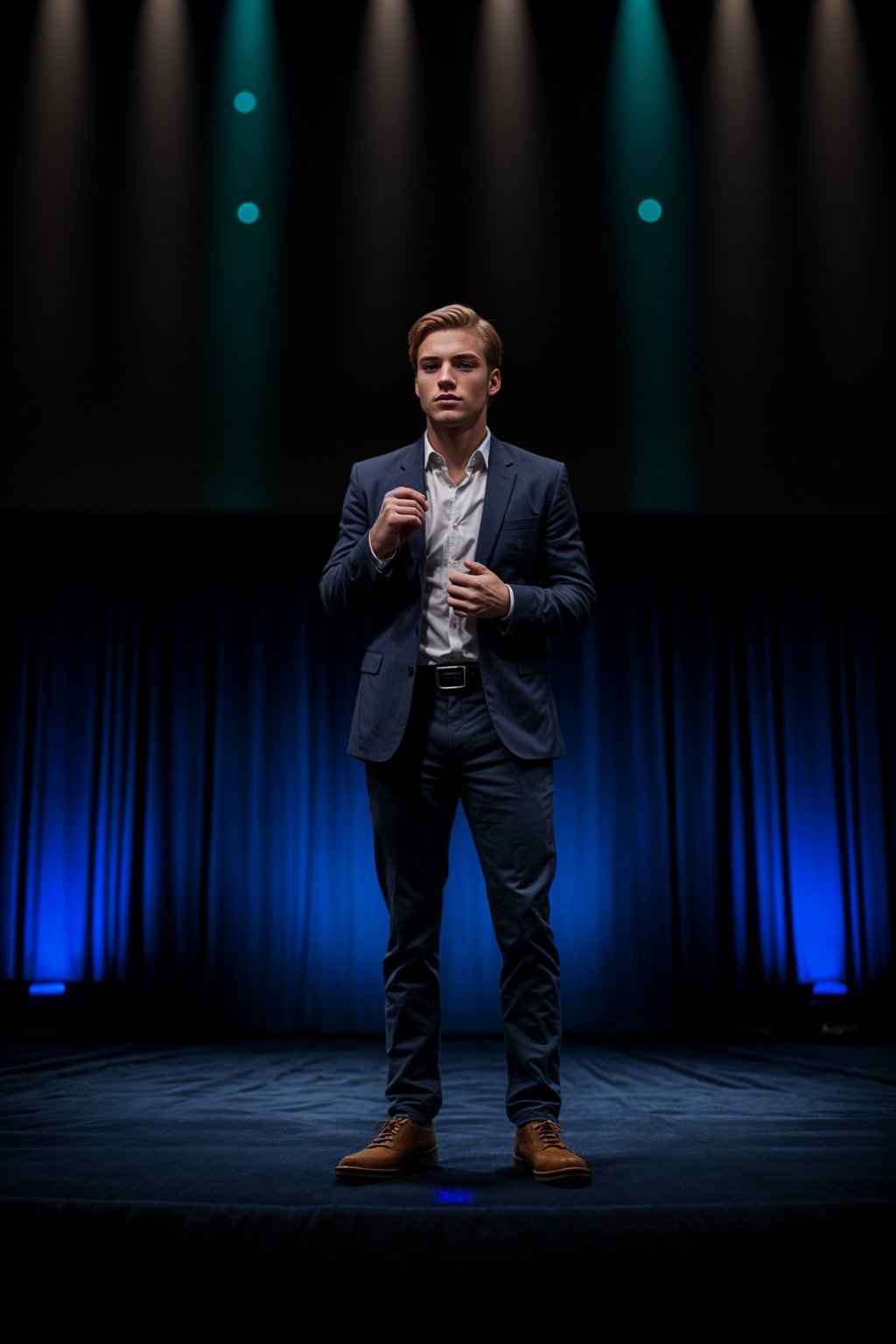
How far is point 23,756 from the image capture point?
450cm

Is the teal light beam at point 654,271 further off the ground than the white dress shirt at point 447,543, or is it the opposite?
the teal light beam at point 654,271

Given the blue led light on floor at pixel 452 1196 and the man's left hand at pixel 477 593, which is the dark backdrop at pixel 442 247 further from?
the blue led light on floor at pixel 452 1196

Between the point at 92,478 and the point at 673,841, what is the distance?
114 inches

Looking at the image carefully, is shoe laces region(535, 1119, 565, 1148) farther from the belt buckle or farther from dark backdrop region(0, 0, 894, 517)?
dark backdrop region(0, 0, 894, 517)

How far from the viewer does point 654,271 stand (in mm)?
3596

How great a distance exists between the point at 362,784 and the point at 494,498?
3.10 meters

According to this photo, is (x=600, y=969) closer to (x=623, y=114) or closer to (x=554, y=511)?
(x=554, y=511)

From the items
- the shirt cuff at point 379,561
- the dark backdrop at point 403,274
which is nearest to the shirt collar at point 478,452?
the shirt cuff at point 379,561

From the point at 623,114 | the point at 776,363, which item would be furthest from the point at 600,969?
the point at 623,114

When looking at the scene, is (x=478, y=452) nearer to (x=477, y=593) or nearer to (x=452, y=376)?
(x=452, y=376)

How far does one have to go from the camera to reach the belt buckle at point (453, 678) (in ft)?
5.04

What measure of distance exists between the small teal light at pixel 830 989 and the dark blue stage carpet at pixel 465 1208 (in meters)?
1.81

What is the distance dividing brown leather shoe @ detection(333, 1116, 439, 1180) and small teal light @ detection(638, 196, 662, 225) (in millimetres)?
3237

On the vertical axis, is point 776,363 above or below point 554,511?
above
